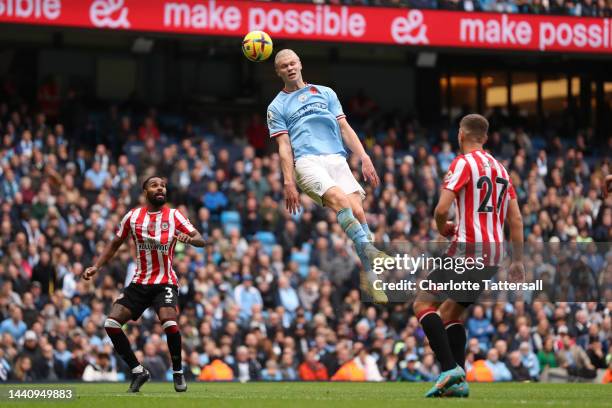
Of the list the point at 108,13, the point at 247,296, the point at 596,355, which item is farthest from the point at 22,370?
the point at 596,355

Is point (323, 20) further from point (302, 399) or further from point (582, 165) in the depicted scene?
point (302, 399)

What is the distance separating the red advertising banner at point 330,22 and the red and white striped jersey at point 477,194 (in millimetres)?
15986

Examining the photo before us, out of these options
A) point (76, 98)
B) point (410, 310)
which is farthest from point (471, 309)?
point (76, 98)

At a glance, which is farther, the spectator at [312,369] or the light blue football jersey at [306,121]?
the spectator at [312,369]

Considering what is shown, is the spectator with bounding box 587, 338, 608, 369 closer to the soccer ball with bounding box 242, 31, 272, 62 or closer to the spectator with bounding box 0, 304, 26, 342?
the spectator with bounding box 0, 304, 26, 342

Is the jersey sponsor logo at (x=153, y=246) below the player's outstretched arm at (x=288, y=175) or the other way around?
below

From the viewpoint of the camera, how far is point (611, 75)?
112ft

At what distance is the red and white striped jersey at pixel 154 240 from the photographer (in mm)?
13461

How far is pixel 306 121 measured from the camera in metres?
13.1

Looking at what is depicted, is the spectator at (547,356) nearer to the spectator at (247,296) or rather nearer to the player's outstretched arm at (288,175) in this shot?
the spectator at (247,296)

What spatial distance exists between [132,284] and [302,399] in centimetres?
279

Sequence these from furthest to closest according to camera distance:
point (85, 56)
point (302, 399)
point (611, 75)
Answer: point (611, 75)
point (85, 56)
point (302, 399)

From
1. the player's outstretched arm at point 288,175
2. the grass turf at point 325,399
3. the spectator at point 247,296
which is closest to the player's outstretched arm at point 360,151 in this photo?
the player's outstretched arm at point 288,175

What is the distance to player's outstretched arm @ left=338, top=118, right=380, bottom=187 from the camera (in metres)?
12.9
